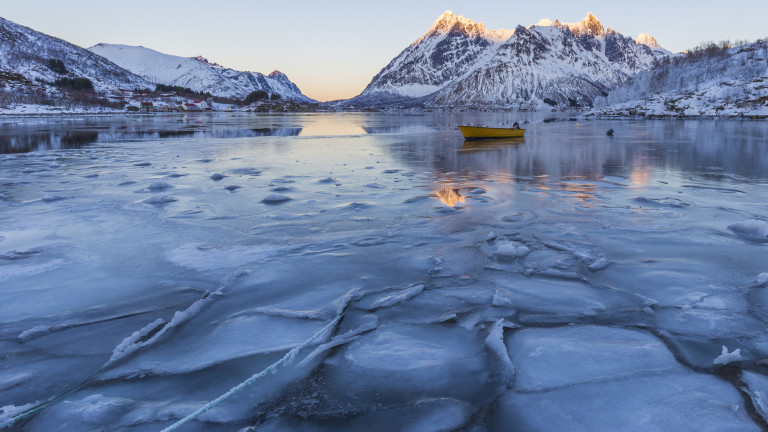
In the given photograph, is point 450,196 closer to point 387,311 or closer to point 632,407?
point 387,311

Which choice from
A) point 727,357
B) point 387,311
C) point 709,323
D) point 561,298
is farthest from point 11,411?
point 709,323

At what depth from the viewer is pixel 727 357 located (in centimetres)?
363

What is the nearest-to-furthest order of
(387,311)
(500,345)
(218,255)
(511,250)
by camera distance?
(500,345) < (387,311) < (511,250) < (218,255)

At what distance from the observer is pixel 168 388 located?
343 centimetres

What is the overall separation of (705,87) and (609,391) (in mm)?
145143

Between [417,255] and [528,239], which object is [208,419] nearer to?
[417,255]

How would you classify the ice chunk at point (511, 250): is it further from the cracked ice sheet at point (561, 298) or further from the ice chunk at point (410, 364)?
the ice chunk at point (410, 364)

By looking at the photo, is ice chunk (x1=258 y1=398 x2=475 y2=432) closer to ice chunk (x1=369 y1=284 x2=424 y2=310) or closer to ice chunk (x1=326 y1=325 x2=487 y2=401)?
ice chunk (x1=326 y1=325 x2=487 y2=401)

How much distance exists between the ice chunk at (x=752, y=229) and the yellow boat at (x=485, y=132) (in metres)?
23.4

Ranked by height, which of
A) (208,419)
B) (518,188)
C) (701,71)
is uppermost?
(701,71)

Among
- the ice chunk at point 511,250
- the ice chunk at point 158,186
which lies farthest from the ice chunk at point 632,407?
the ice chunk at point 158,186

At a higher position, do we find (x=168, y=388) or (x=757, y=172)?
(x=757, y=172)

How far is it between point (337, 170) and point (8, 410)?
539 inches

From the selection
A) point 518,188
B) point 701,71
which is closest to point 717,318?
point 518,188
